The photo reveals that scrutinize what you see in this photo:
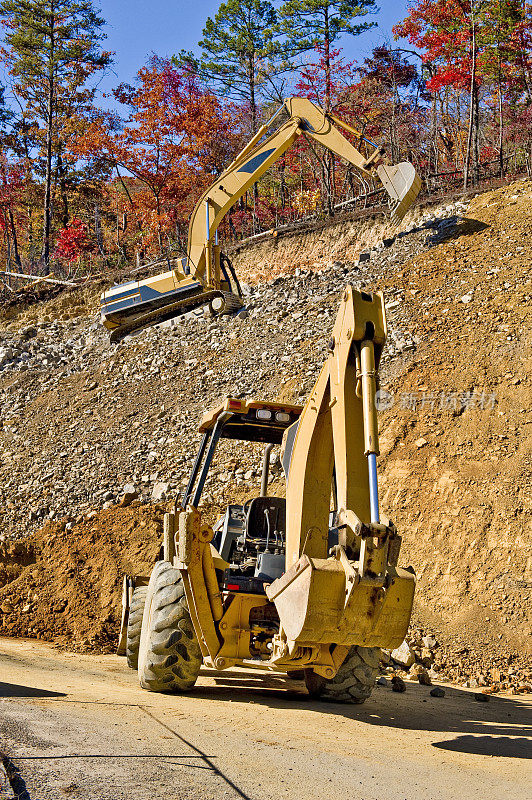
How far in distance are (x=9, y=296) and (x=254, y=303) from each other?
1137cm

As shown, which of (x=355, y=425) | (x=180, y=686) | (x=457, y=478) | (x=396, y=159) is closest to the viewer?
(x=355, y=425)

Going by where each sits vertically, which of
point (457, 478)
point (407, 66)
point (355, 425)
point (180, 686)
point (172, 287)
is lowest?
point (180, 686)

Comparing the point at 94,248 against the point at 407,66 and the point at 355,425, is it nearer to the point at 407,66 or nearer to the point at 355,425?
the point at 407,66

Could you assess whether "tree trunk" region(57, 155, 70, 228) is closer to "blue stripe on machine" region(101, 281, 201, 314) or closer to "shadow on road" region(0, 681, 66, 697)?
"blue stripe on machine" region(101, 281, 201, 314)

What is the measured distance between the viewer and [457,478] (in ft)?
40.6

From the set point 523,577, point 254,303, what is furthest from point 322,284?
point 523,577

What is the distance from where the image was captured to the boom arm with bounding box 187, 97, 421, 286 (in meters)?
14.8

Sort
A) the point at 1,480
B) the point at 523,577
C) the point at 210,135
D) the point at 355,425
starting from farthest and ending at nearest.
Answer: the point at 210,135
the point at 1,480
the point at 523,577
the point at 355,425

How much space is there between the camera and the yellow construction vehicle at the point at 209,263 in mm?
14719

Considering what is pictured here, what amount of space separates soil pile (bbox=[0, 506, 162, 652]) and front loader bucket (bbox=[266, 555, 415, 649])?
6748 millimetres

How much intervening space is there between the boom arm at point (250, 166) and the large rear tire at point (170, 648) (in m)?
8.66

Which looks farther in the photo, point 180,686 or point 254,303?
point 254,303

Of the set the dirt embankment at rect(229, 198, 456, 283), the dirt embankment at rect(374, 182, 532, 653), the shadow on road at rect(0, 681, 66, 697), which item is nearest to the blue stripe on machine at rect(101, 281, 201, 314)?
the dirt embankment at rect(374, 182, 532, 653)

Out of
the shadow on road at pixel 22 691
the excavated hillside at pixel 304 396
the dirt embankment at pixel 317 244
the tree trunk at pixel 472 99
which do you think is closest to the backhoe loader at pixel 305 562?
the shadow on road at pixel 22 691
